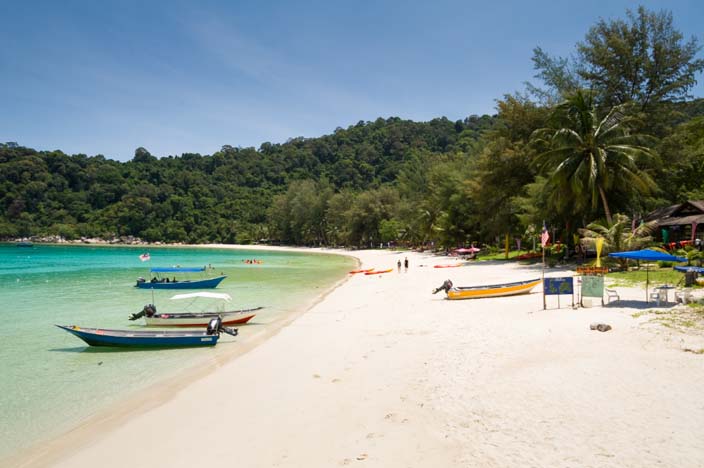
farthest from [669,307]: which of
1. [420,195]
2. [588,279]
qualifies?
Answer: [420,195]

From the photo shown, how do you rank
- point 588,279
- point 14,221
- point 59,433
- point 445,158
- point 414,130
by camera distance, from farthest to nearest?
point 414,130 < point 14,221 < point 445,158 < point 588,279 < point 59,433

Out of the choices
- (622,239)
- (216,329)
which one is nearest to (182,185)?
(622,239)

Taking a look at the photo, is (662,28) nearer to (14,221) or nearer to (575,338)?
(575,338)

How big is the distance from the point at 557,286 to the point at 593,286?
3.45ft

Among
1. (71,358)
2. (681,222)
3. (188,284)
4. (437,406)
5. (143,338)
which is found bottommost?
(71,358)

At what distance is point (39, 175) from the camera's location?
156375 mm

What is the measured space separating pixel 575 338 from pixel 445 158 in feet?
232

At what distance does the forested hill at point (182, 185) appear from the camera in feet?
487

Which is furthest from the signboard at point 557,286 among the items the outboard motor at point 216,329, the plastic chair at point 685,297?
the outboard motor at point 216,329

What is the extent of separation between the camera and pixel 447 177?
5962 cm

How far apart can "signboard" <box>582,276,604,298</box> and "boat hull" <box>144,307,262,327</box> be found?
1168cm

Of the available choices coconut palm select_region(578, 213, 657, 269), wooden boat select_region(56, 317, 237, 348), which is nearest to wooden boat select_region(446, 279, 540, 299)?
coconut palm select_region(578, 213, 657, 269)

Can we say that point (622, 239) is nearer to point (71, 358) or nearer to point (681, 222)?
point (681, 222)

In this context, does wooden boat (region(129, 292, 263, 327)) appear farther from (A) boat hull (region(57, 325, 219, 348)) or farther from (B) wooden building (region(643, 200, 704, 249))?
(B) wooden building (region(643, 200, 704, 249))
